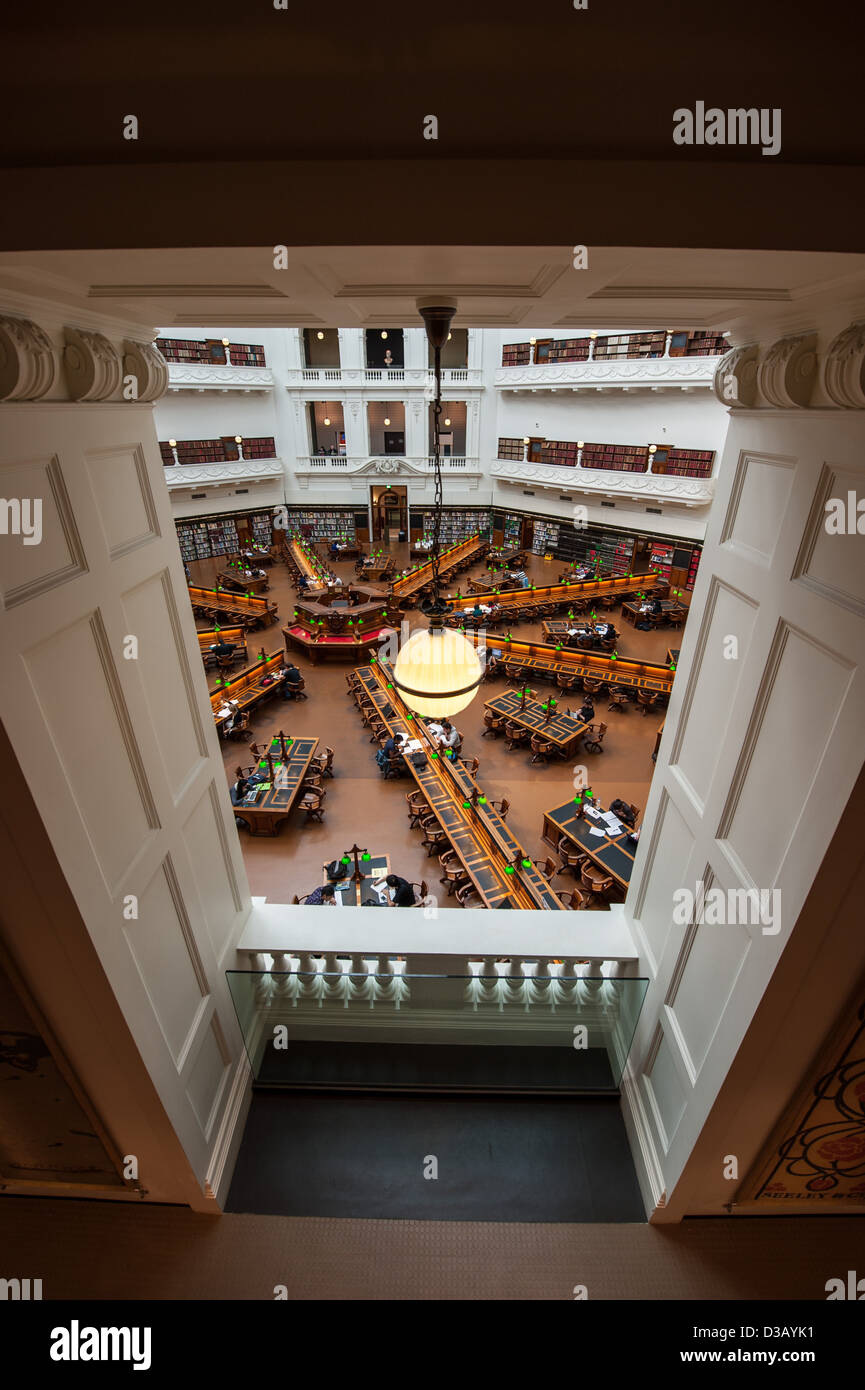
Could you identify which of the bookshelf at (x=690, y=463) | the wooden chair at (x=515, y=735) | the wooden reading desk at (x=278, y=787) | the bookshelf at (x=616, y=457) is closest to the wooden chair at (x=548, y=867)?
the wooden chair at (x=515, y=735)

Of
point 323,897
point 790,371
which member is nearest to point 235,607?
point 323,897

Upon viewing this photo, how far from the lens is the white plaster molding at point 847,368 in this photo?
1.56 metres

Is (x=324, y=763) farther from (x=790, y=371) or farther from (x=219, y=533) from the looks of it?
(x=219, y=533)

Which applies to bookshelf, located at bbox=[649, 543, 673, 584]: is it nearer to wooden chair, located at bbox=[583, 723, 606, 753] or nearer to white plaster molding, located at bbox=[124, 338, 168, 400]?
wooden chair, located at bbox=[583, 723, 606, 753]

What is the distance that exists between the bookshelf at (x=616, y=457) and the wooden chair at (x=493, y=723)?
10284 mm

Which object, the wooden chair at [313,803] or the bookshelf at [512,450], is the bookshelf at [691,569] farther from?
the wooden chair at [313,803]

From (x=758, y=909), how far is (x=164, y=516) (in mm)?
2931

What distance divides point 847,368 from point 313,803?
23.5 ft

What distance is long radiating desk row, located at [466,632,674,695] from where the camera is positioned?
35.0ft

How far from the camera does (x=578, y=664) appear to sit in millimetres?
11484

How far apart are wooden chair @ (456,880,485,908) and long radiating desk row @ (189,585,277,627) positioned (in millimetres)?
9623

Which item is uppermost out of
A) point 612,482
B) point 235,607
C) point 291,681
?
point 612,482

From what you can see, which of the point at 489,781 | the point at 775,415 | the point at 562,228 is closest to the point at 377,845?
the point at 489,781
